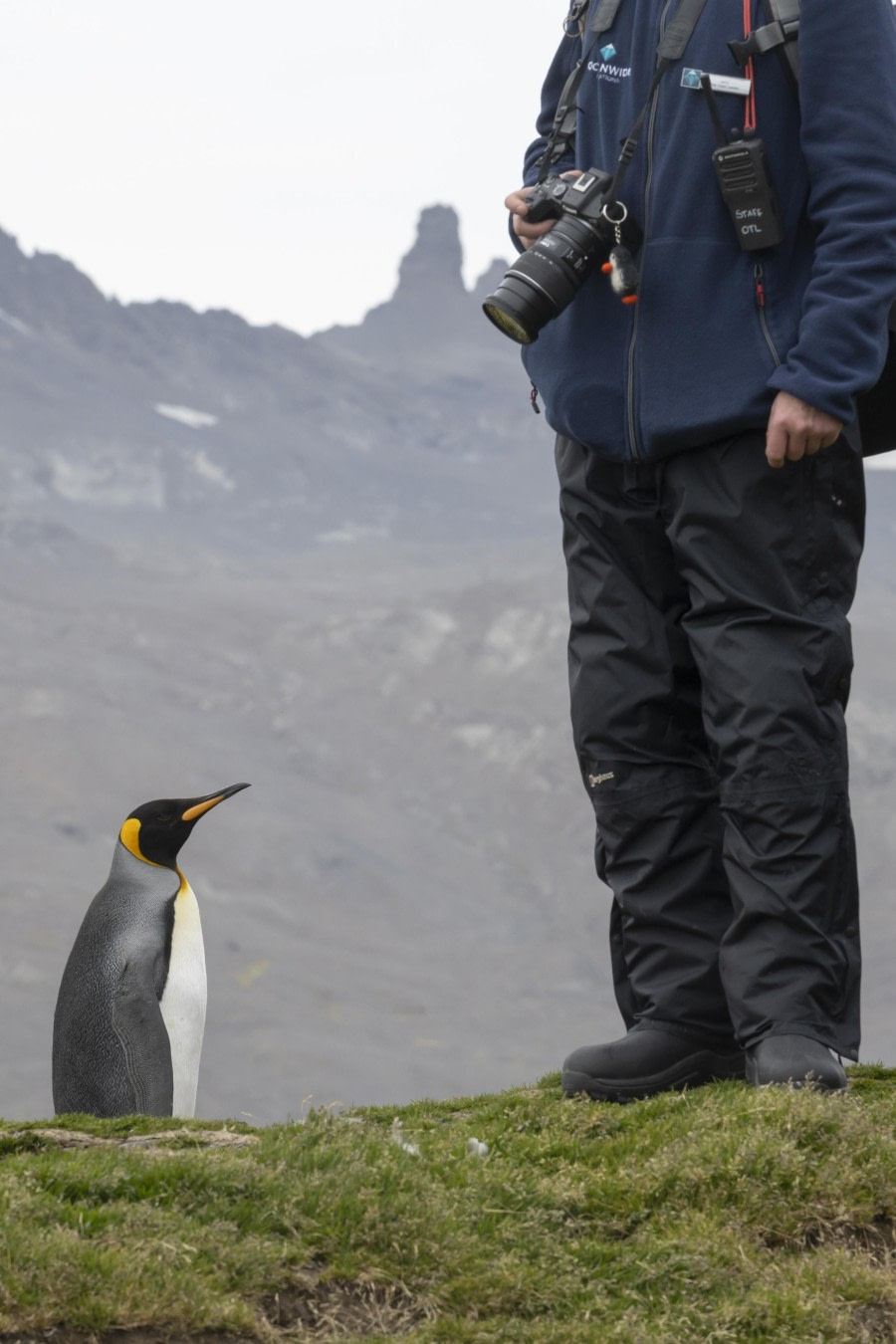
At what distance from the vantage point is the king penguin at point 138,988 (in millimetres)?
7160

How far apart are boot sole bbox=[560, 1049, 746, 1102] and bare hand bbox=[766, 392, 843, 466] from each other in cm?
151

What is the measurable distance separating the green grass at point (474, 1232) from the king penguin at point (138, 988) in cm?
361

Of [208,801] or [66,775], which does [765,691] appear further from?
[66,775]

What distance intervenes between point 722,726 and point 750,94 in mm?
1529

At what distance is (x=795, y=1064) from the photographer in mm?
3635

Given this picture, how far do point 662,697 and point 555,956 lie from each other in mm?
191473

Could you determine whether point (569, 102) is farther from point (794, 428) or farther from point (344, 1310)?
point (344, 1310)

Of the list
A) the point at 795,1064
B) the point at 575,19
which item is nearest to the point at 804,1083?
the point at 795,1064

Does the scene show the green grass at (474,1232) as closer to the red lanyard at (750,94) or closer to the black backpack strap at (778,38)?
the red lanyard at (750,94)

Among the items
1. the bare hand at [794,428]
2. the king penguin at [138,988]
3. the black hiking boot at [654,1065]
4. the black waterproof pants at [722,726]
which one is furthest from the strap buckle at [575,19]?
the king penguin at [138,988]

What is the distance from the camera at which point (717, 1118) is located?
3.51 metres

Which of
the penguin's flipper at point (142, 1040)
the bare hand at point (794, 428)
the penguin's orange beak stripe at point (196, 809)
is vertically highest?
the bare hand at point (794, 428)

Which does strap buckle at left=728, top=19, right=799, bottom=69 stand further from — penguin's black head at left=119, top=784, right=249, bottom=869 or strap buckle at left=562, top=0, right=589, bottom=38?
penguin's black head at left=119, top=784, right=249, bottom=869

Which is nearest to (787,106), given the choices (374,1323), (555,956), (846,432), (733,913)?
(846,432)
